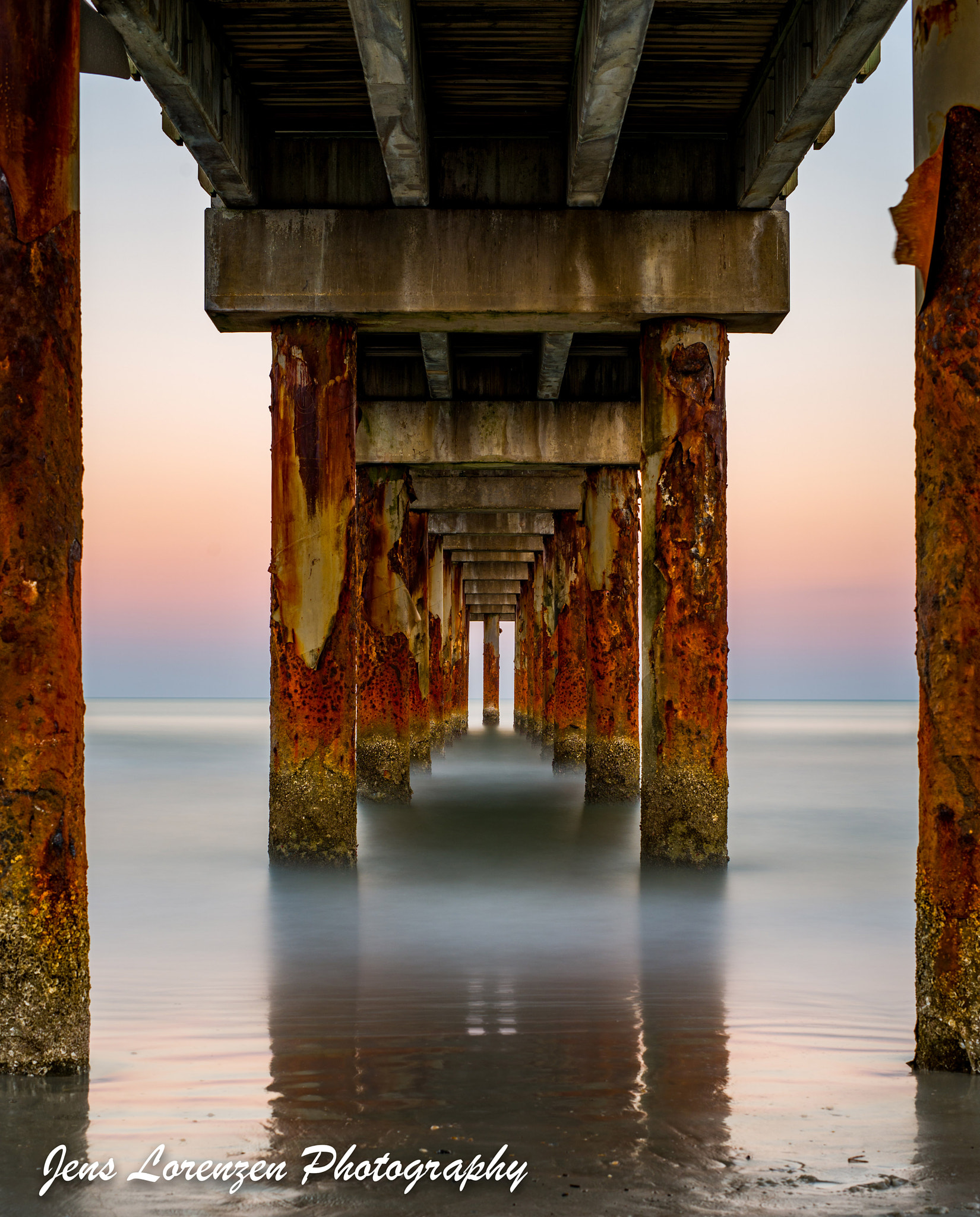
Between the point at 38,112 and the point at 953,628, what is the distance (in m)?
3.06

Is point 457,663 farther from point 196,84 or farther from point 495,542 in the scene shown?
point 196,84

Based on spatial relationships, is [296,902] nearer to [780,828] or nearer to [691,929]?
[691,929]

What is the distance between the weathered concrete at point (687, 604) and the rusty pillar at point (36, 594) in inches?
201

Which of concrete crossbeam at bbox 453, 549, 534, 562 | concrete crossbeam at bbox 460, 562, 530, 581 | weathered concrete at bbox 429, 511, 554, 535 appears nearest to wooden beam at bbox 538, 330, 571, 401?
weathered concrete at bbox 429, 511, 554, 535

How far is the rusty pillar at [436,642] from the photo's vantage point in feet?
69.0

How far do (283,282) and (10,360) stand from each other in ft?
15.9

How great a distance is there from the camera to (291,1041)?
4074 mm

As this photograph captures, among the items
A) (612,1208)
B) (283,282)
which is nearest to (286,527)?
(283,282)

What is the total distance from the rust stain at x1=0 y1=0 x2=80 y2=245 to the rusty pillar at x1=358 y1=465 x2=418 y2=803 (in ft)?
30.5

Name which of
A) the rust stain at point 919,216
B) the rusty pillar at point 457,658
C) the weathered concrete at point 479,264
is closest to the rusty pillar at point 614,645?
the weathered concrete at point 479,264

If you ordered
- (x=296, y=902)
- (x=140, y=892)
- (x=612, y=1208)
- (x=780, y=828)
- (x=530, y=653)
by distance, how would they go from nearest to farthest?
(x=612, y=1208)
(x=296, y=902)
(x=140, y=892)
(x=780, y=828)
(x=530, y=653)

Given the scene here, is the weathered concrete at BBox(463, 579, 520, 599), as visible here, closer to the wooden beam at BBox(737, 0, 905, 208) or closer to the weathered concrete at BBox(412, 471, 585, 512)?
the weathered concrete at BBox(412, 471, 585, 512)

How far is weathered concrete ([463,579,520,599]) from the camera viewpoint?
110ft

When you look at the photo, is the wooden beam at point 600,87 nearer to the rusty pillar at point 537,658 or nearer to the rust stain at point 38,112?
the rust stain at point 38,112
